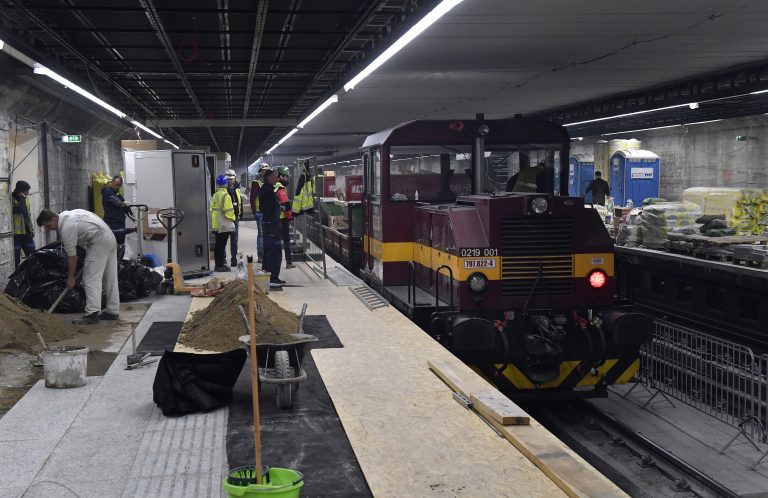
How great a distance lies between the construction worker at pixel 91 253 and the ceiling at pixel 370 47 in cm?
202

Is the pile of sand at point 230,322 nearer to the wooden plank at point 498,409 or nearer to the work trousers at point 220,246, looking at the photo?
the wooden plank at point 498,409

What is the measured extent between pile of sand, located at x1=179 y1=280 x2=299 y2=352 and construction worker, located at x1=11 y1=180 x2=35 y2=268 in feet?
18.4

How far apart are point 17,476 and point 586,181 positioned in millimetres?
28032

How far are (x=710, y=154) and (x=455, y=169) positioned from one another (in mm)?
19618

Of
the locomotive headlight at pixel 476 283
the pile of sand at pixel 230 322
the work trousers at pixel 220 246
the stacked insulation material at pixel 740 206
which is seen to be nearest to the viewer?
the pile of sand at pixel 230 322

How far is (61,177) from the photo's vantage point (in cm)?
1759

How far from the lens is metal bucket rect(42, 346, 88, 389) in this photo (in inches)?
274

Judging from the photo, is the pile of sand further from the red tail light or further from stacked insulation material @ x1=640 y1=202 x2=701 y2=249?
stacked insulation material @ x1=640 y1=202 x2=701 y2=249

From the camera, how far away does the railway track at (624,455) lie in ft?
22.2

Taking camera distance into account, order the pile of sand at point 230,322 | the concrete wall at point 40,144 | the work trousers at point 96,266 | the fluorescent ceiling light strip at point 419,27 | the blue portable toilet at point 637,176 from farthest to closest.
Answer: the blue portable toilet at point 637,176
the concrete wall at point 40,144
the work trousers at point 96,266
the pile of sand at point 230,322
the fluorescent ceiling light strip at point 419,27

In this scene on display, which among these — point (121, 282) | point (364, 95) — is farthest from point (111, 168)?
point (121, 282)

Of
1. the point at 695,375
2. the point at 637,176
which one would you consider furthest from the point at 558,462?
the point at 637,176

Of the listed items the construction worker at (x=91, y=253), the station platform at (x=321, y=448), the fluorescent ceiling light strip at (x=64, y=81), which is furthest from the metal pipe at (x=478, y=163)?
the fluorescent ceiling light strip at (x=64, y=81)

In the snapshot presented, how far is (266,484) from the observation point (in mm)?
4141
